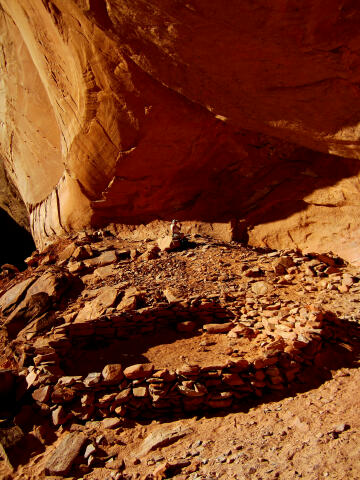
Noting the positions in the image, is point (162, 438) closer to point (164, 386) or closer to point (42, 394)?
point (164, 386)

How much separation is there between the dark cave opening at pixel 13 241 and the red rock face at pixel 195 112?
450cm

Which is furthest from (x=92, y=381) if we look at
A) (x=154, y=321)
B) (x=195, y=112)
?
(x=195, y=112)

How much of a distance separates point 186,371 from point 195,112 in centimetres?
401

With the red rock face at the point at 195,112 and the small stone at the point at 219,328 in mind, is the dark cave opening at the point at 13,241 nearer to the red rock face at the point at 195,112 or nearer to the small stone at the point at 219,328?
the red rock face at the point at 195,112

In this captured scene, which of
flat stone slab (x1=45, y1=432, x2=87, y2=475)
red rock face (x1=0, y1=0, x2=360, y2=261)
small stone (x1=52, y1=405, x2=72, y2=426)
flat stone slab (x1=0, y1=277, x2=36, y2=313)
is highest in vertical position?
red rock face (x1=0, y1=0, x2=360, y2=261)

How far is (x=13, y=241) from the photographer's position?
463 inches

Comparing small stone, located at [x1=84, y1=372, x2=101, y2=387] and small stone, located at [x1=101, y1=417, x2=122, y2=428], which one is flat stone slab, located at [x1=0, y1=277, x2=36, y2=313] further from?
small stone, located at [x1=101, y1=417, x2=122, y2=428]

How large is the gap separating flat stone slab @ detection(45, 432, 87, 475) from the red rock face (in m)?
3.99

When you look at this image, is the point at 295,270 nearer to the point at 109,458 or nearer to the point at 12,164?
the point at 109,458

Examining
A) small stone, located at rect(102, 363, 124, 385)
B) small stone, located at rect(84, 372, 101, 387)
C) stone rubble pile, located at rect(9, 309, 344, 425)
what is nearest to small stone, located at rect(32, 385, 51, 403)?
stone rubble pile, located at rect(9, 309, 344, 425)

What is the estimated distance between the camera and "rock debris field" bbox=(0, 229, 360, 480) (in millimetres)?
2488

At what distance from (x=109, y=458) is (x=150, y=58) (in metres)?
4.36

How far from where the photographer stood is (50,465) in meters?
2.54

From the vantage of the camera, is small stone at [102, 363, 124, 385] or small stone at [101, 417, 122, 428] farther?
small stone at [102, 363, 124, 385]
